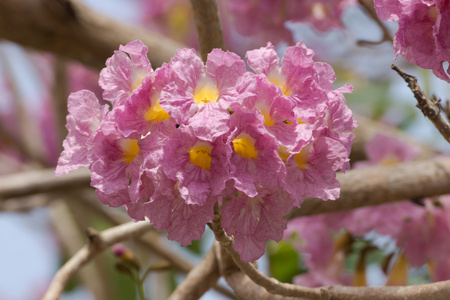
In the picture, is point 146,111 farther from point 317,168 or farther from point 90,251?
point 90,251

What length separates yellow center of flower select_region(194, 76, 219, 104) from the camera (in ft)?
2.15

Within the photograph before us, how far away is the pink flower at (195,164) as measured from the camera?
0.60m

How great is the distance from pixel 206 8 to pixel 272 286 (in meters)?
0.43

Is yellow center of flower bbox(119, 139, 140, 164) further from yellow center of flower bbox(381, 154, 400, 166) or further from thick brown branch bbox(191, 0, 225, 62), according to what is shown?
yellow center of flower bbox(381, 154, 400, 166)

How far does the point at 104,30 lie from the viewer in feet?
4.82

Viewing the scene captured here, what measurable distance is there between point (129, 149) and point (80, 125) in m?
0.08

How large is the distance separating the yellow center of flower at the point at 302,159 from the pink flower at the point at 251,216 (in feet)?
0.12

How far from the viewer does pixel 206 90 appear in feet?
2.15

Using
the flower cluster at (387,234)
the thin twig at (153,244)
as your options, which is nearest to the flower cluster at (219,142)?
the flower cluster at (387,234)

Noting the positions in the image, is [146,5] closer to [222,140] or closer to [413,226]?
[413,226]

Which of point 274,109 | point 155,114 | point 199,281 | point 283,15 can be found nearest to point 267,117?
point 274,109

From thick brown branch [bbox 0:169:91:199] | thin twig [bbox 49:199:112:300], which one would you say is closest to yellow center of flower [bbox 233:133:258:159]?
thick brown branch [bbox 0:169:91:199]

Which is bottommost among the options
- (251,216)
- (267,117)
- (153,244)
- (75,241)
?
(75,241)

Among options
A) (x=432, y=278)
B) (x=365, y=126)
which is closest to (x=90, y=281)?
(x=365, y=126)
